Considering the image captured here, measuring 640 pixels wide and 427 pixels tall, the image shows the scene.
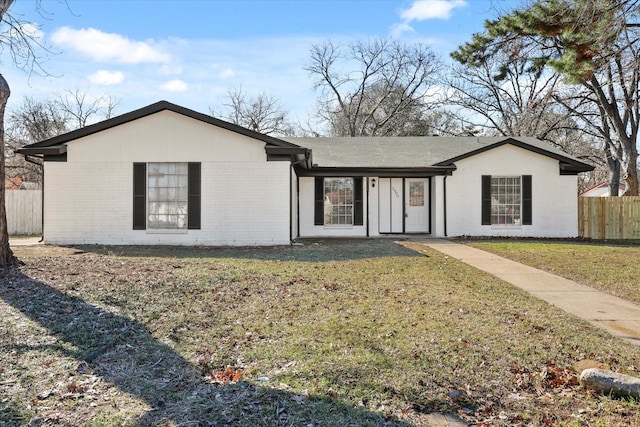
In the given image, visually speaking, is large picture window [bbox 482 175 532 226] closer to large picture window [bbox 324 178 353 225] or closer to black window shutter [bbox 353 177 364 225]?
black window shutter [bbox 353 177 364 225]

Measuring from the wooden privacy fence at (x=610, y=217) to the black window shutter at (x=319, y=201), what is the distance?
9891mm

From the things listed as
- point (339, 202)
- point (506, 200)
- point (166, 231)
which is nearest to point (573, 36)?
point (506, 200)

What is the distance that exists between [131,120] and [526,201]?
13.3 meters

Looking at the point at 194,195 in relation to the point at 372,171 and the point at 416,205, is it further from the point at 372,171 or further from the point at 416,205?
the point at 416,205

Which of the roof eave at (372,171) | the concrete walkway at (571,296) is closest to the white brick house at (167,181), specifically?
the roof eave at (372,171)

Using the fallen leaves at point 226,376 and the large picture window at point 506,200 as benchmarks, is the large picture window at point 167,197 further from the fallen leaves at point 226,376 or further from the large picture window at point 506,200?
the large picture window at point 506,200

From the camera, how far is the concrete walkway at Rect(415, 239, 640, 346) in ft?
17.7

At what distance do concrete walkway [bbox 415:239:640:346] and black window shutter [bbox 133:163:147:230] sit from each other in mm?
8601

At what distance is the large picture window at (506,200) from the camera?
15578 mm

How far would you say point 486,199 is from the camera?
1559 centimetres

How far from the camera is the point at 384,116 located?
35.1 metres

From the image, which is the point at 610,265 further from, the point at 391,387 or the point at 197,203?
the point at 197,203

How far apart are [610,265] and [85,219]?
1362 cm

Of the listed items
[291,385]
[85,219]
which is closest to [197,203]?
[85,219]
